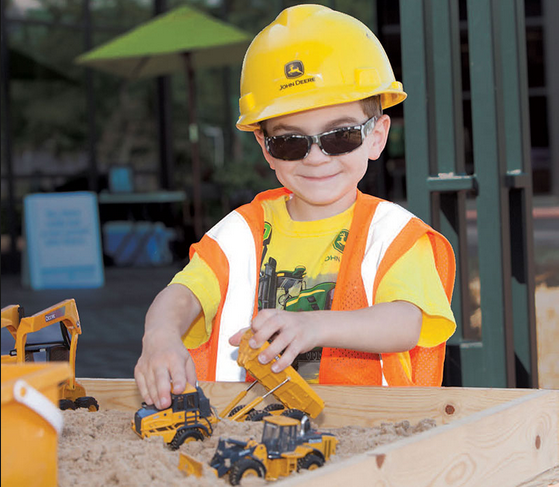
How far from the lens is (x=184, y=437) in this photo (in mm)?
1550

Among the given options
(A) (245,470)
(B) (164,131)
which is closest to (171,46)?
(B) (164,131)

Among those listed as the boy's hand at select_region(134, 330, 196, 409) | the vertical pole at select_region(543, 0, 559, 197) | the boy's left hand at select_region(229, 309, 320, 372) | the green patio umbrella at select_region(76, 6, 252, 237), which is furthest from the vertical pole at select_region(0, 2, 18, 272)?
the vertical pole at select_region(543, 0, 559, 197)

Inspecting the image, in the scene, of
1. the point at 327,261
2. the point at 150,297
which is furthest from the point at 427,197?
the point at 150,297

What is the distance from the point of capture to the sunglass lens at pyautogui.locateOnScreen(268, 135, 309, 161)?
218cm

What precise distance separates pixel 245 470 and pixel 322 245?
1017 mm

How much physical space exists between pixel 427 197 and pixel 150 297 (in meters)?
5.76

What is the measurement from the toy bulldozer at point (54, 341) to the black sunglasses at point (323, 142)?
0.64 m

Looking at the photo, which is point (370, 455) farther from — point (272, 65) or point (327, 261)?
point (272, 65)

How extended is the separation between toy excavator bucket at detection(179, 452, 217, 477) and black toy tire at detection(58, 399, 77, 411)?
57 centimetres

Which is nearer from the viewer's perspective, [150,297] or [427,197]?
[427,197]

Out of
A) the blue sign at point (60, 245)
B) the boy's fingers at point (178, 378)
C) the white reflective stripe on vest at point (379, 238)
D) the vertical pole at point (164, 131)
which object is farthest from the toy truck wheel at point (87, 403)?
the vertical pole at point (164, 131)

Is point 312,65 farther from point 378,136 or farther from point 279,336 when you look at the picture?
point 279,336

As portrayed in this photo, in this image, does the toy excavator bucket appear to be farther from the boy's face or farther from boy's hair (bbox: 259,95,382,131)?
boy's hair (bbox: 259,95,382,131)

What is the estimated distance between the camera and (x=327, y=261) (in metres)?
2.22
